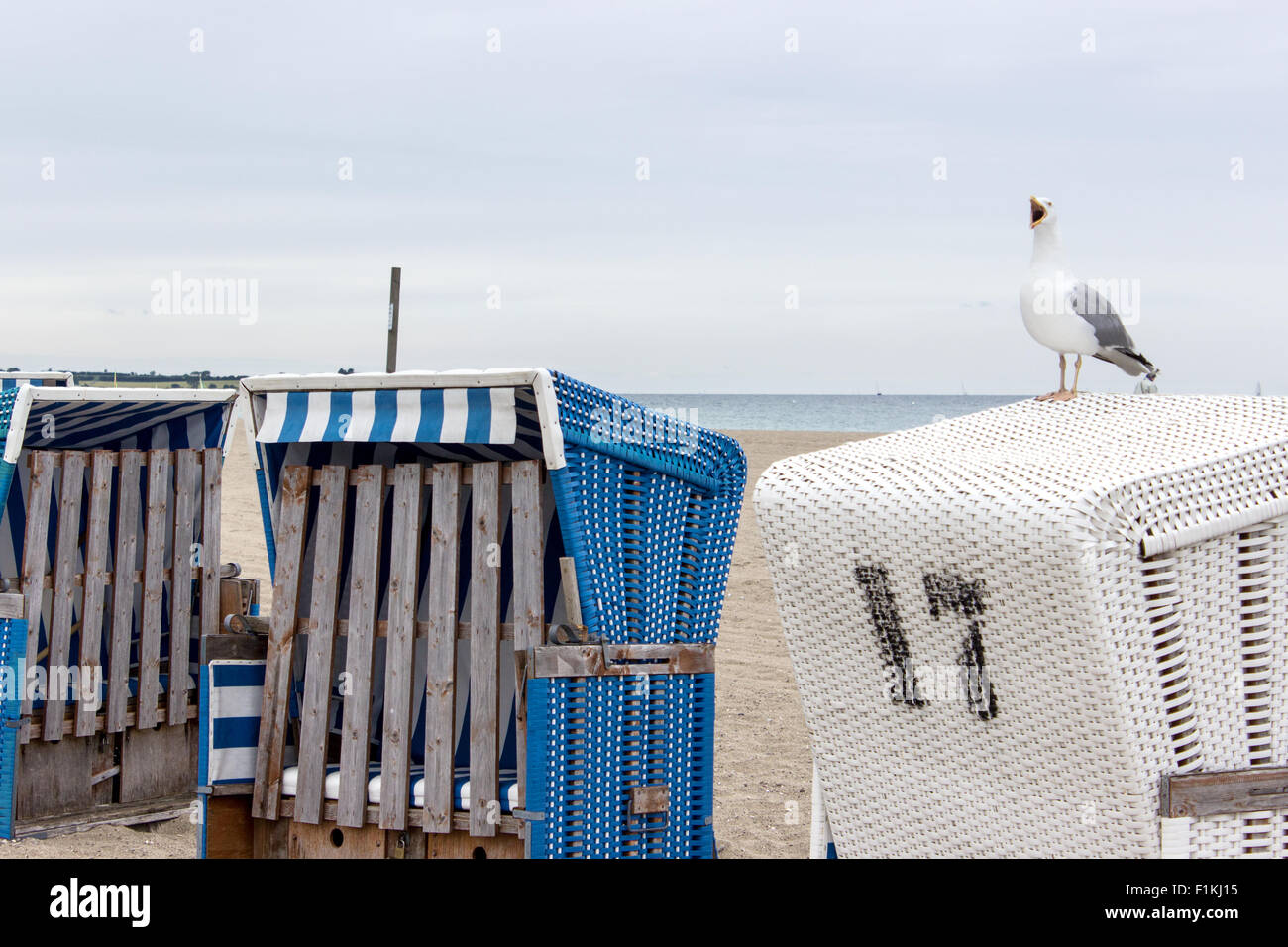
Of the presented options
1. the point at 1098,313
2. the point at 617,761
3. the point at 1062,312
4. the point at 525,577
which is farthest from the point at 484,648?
the point at 1098,313

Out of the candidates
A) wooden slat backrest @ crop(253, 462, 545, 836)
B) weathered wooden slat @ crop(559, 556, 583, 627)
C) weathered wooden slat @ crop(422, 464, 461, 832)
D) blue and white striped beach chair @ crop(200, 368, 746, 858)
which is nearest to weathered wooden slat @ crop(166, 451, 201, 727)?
blue and white striped beach chair @ crop(200, 368, 746, 858)

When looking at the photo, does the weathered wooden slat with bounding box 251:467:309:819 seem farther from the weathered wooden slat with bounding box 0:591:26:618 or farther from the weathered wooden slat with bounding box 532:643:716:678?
the weathered wooden slat with bounding box 0:591:26:618

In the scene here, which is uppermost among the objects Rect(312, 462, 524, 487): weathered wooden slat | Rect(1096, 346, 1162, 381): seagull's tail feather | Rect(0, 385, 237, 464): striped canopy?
Rect(1096, 346, 1162, 381): seagull's tail feather

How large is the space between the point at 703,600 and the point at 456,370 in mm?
1166

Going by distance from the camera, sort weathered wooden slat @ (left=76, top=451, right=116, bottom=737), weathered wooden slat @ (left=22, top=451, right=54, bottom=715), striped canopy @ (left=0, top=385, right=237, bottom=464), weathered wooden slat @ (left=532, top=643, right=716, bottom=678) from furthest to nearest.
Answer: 1. weathered wooden slat @ (left=76, top=451, right=116, bottom=737)
2. weathered wooden slat @ (left=22, top=451, right=54, bottom=715)
3. striped canopy @ (left=0, top=385, right=237, bottom=464)
4. weathered wooden slat @ (left=532, top=643, right=716, bottom=678)

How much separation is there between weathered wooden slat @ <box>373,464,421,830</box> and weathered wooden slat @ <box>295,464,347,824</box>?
0.22 meters

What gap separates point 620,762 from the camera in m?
4.41

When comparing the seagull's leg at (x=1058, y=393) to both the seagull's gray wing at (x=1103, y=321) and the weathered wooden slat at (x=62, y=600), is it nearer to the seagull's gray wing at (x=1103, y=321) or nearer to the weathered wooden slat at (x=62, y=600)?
the seagull's gray wing at (x=1103, y=321)

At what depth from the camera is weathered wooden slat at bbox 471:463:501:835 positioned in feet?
14.5

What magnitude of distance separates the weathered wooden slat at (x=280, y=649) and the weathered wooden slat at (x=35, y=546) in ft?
4.48

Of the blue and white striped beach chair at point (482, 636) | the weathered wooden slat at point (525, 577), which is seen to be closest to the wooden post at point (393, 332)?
the blue and white striped beach chair at point (482, 636)

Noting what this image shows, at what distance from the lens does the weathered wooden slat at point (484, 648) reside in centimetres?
443

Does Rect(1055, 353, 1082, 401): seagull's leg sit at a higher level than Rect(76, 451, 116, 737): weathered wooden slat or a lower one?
higher

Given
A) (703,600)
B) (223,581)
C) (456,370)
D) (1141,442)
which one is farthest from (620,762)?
(223,581)
